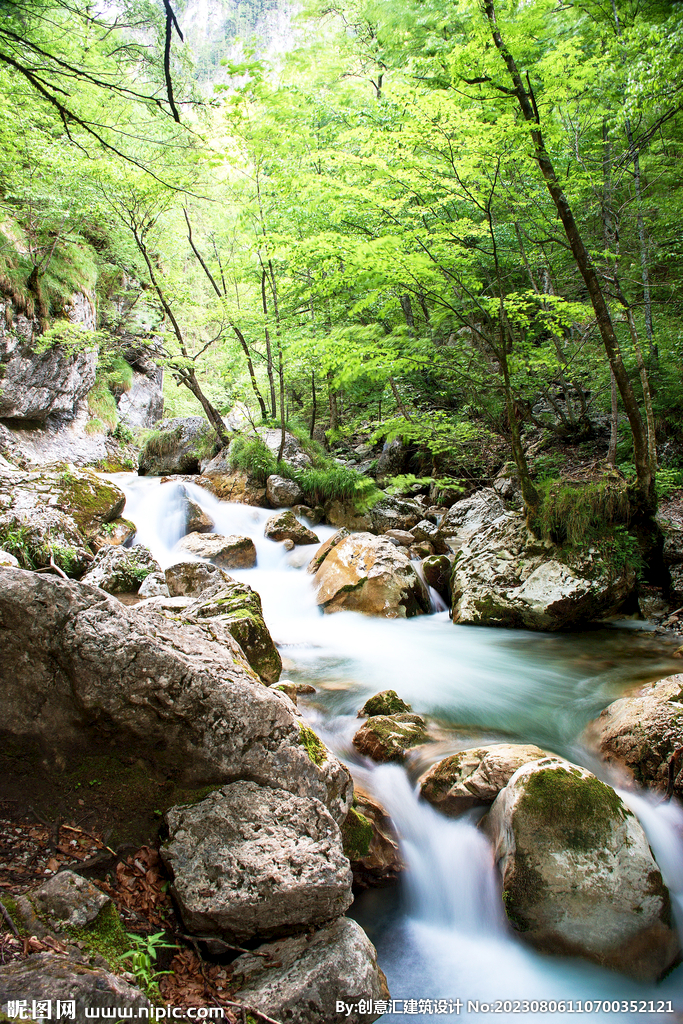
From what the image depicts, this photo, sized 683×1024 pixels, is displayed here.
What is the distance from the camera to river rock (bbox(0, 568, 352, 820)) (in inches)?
89.0

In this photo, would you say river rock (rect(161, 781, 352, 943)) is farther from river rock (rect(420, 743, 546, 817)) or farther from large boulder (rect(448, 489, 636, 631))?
large boulder (rect(448, 489, 636, 631))

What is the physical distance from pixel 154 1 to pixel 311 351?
21.6 ft

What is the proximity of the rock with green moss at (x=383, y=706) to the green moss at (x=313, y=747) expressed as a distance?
1.80 m

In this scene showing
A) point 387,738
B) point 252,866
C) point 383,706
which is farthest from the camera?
point 383,706

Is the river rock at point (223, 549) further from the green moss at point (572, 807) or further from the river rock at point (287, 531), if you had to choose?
the green moss at point (572, 807)

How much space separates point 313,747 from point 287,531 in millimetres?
7582

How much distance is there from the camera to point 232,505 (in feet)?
38.5

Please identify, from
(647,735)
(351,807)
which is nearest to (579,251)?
(647,735)

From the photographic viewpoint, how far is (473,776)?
11.3 feet

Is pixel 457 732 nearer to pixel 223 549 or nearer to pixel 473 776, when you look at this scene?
pixel 473 776

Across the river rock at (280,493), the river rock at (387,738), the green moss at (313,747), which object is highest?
the river rock at (280,493)

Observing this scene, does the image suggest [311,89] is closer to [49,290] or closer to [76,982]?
[49,290]

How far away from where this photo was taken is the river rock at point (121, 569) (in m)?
6.32

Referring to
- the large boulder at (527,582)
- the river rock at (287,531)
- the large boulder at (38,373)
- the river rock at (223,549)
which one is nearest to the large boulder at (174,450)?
the large boulder at (38,373)
